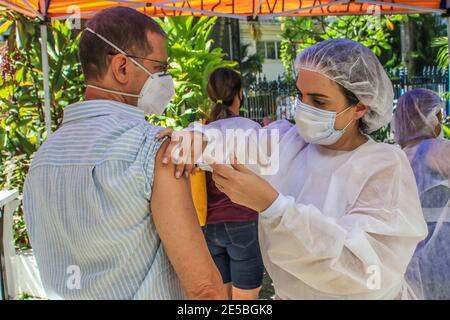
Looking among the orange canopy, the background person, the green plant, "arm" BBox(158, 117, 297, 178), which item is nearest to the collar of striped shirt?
"arm" BBox(158, 117, 297, 178)

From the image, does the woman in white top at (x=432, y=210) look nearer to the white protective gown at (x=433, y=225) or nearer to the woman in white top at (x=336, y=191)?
the white protective gown at (x=433, y=225)

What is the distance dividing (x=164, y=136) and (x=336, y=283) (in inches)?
27.6

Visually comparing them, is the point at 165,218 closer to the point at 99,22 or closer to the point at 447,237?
the point at 99,22

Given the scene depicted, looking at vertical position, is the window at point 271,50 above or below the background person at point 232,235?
above

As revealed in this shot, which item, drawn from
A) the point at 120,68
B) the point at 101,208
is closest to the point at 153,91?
the point at 120,68

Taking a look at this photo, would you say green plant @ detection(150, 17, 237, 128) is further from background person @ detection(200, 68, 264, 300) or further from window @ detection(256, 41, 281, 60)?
window @ detection(256, 41, 281, 60)

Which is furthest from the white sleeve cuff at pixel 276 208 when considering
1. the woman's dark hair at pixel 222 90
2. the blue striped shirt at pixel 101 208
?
the woman's dark hair at pixel 222 90

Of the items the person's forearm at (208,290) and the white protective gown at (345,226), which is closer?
the person's forearm at (208,290)

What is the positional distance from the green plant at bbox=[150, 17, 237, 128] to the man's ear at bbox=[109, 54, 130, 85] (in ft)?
13.9

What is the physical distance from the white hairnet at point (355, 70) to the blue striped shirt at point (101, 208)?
0.78 metres

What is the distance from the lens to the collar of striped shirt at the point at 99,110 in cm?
132
